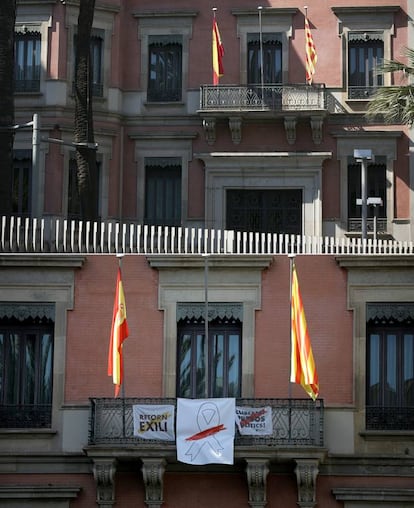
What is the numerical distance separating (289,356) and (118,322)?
3742 millimetres

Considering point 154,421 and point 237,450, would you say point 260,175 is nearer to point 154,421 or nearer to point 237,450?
point 154,421

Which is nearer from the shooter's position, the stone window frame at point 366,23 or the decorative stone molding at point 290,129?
the decorative stone molding at point 290,129

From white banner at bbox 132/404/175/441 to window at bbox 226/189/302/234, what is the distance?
14.6 metres

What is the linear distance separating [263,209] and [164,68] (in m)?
5.52

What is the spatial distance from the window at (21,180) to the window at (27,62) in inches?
81.3

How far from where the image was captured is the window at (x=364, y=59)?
1736 inches

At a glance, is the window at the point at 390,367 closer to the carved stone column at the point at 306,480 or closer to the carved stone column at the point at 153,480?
the carved stone column at the point at 306,480

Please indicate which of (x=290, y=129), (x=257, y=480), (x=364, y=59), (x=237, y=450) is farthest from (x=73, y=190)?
(x=257, y=480)

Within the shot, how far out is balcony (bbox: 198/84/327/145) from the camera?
43406 mm

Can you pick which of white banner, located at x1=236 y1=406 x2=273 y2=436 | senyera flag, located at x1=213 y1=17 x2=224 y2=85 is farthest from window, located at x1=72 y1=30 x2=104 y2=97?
white banner, located at x1=236 y1=406 x2=273 y2=436

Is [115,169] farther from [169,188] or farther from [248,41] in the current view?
[248,41]

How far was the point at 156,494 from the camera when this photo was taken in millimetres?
29578

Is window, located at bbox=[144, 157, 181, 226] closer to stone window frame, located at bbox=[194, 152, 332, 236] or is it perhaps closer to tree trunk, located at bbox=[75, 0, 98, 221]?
Result: stone window frame, located at bbox=[194, 152, 332, 236]

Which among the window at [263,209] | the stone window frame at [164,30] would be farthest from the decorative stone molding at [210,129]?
the window at [263,209]
